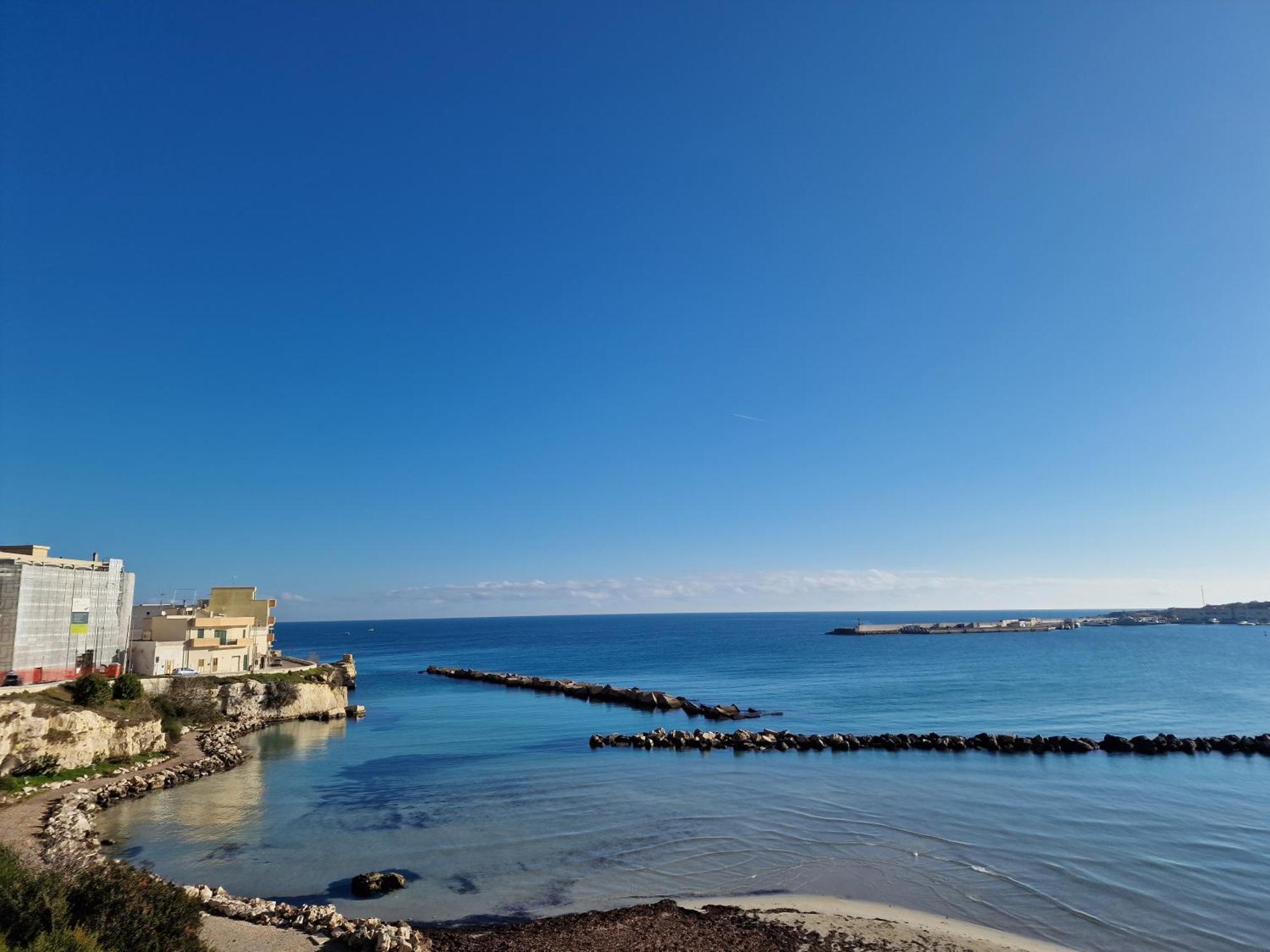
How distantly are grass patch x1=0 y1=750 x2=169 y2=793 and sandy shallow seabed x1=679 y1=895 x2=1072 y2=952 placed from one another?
89.4ft

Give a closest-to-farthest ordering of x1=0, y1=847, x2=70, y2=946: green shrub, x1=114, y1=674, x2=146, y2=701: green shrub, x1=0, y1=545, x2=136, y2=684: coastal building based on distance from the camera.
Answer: x1=0, y1=847, x2=70, y2=946: green shrub < x1=0, y1=545, x2=136, y2=684: coastal building < x1=114, y1=674, x2=146, y2=701: green shrub

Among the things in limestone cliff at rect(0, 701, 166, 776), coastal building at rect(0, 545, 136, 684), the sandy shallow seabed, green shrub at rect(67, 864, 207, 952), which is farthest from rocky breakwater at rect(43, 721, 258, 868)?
the sandy shallow seabed

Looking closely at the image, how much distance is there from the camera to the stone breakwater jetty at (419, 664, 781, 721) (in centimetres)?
5712

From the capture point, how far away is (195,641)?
53.6 m

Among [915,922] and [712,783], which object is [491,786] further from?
[915,922]

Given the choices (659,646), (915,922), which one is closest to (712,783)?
(915,922)

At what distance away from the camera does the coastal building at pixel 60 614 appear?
36.8m

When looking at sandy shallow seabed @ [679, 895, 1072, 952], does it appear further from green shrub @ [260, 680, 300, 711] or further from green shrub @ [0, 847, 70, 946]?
green shrub @ [260, 680, 300, 711]

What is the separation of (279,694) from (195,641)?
293 inches

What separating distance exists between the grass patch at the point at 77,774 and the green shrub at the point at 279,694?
17326 millimetres

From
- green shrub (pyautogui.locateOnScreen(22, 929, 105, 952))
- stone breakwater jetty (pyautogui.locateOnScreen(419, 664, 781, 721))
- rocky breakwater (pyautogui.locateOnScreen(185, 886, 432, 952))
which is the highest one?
green shrub (pyautogui.locateOnScreen(22, 929, 105, 952))

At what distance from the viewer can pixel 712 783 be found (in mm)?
34031

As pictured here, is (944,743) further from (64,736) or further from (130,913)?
(64,736)

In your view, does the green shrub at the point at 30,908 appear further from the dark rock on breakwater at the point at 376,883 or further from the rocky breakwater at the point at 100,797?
the dark rock on breakwater at the point at 376,883
